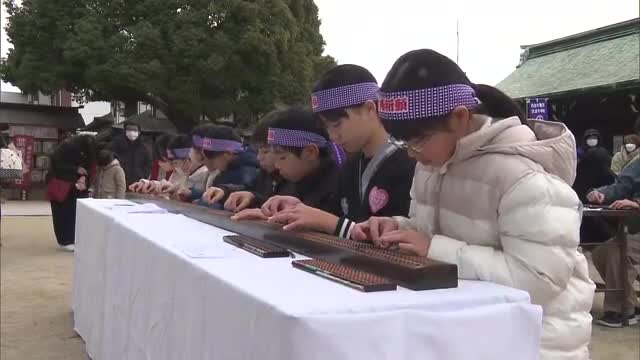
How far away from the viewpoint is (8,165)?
27.2 feet

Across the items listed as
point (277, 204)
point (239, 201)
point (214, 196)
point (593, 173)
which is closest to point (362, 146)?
point (277, 204)

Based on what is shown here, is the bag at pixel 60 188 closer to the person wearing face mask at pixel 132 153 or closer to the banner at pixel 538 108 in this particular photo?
the person wearing face mask at pixel 132 153

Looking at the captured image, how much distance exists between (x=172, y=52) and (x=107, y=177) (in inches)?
482

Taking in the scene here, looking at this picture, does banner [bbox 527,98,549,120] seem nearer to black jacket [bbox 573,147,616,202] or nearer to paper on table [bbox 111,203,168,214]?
black jacket [bbox 573,147,616,202]

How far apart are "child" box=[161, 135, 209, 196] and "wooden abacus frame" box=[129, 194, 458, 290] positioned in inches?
98.6

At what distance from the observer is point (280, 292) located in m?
1.26

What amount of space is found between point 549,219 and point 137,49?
20269 millimetres

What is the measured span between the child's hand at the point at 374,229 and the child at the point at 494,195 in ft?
0.08

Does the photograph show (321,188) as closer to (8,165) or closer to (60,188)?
(8,165)

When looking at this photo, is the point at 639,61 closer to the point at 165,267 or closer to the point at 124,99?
the point at 165,267

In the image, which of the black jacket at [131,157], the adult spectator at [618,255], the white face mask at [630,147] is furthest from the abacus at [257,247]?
the black jacket at [131,157]

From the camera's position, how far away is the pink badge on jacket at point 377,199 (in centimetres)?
224

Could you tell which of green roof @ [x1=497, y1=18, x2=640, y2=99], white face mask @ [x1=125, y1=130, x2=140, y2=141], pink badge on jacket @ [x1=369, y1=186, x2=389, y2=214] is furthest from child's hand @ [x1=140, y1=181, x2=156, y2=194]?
green roof @ [x1=497, y1=18, x2=640, y2=99]

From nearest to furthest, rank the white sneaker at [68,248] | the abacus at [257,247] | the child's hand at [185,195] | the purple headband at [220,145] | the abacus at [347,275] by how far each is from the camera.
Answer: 1. the abacus at [347,275]
2. the abacus at [257,247]
3. the purple headband at [220,145]
4. the child's hand at [185,195]
5. the white sneaker at [68,248]
